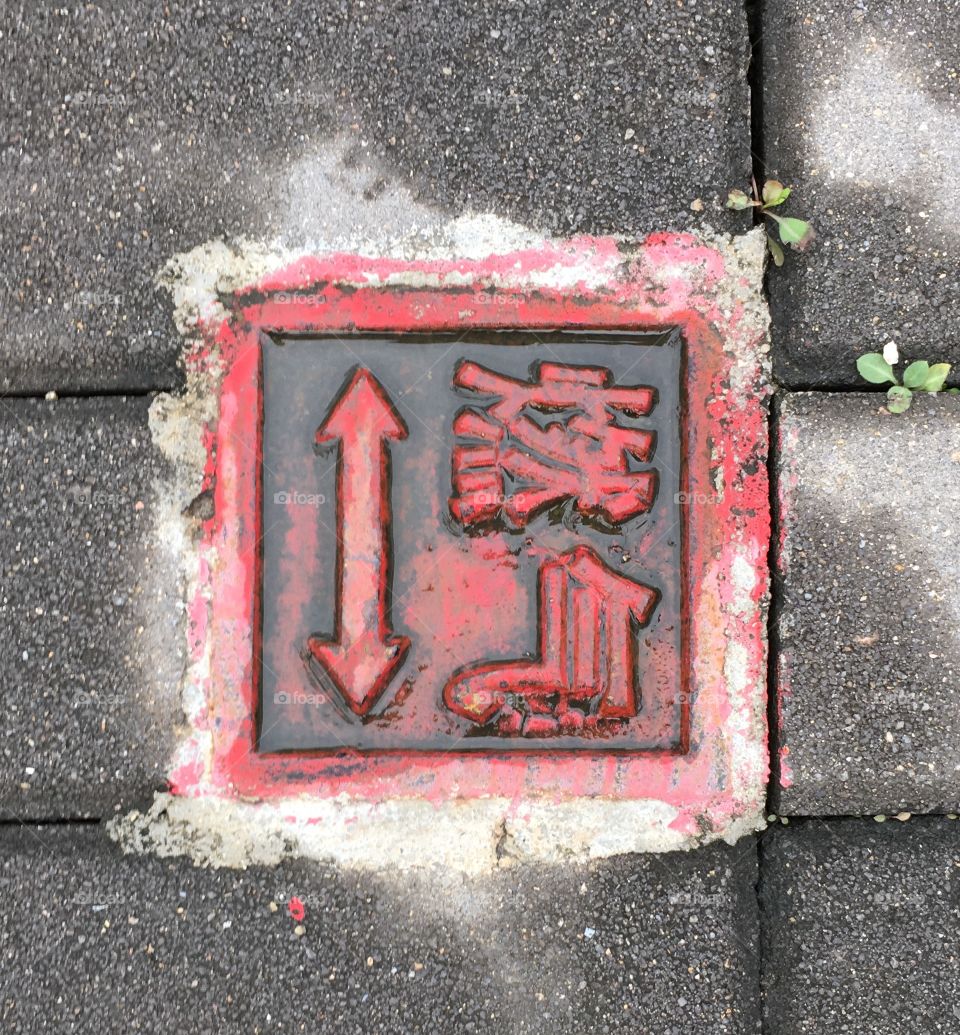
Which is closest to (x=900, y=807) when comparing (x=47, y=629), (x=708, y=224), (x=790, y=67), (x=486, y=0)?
(x=708, y=224)

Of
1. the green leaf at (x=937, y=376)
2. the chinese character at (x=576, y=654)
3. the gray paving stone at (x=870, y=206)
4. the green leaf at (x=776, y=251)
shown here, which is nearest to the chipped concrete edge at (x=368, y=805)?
the green leaf at (x=776, y=251)

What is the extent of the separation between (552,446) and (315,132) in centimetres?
90

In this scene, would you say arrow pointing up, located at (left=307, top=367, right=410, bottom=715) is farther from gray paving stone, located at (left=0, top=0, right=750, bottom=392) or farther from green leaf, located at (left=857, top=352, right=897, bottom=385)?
green leaf, located at (left=857, top=352, right=897, bottom=385)

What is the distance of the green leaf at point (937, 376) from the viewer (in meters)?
1.65

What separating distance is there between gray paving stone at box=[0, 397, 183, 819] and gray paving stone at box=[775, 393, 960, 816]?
142 cm

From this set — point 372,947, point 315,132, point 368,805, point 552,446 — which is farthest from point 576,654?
point 315,132

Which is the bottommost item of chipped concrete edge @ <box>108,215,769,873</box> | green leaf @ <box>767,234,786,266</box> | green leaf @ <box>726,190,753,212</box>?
chipped concrete edge @ <box>108,215,769,873</box>

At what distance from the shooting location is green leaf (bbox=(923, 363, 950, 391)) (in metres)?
1.65

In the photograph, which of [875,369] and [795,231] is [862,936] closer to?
[875,369]

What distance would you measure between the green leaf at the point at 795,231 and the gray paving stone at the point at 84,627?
151 centimetres

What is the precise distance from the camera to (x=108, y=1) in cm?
170

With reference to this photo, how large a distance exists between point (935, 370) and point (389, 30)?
1460 mm

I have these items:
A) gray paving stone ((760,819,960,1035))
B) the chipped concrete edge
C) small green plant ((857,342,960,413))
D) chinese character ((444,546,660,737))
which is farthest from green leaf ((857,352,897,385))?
gray paving stone ((760,819,960,1035))

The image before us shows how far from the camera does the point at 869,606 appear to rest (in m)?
1.65
